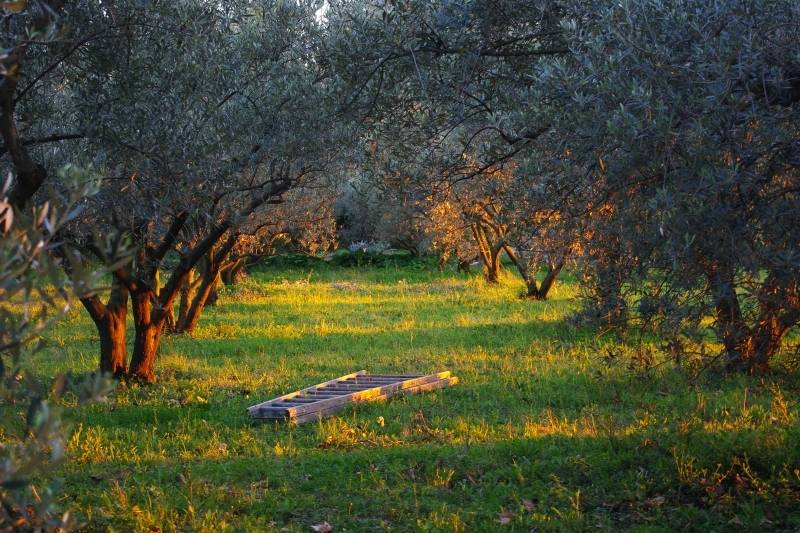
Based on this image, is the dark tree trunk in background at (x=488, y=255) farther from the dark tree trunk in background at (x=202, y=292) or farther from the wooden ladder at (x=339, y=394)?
the wooden ladder at (x=339, y=394)

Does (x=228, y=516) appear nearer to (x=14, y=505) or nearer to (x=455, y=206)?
(x=14, y=505)

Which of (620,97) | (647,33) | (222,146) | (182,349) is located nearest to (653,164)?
(620,97)

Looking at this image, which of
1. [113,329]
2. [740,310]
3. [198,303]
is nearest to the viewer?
[740,310]

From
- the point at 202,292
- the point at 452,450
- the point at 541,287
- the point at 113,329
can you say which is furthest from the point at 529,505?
the point at 541,287

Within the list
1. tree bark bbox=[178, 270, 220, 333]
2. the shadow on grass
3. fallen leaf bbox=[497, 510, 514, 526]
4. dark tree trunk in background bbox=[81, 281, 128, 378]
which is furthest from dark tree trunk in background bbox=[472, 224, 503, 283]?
fallen leaf bbox=[497, 510, 514, 526]

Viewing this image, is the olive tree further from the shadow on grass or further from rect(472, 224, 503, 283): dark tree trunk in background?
rect(472, 224, 503, 283): dark tree trunk in background

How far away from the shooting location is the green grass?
644cm

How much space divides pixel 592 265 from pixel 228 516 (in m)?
3.60

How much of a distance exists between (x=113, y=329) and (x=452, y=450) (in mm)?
5814

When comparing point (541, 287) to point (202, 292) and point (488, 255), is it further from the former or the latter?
point (202, 292)

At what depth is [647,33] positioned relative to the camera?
521 centimetres

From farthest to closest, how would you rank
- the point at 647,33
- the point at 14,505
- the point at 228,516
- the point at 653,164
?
the point at 228,516
the point at 647,33
the point at 653,164
the point at 14,505

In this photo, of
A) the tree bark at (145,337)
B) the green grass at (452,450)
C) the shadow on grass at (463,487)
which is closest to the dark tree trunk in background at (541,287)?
the green grass at (452,450)

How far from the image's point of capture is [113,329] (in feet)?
38.7
